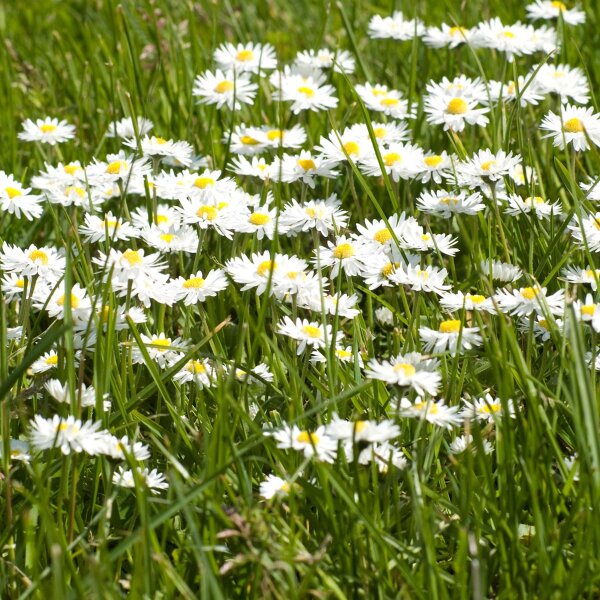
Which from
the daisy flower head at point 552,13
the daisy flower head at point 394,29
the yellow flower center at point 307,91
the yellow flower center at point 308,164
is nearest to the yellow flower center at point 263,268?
the yellow flower center at point 308,164

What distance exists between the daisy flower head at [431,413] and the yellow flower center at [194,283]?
0.60m

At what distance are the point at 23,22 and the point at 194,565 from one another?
4.23m

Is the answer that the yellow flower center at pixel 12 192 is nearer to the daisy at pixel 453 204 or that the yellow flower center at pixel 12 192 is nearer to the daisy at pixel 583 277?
the daisy at pixel 453 204

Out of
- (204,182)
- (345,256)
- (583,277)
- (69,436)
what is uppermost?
(204,182)

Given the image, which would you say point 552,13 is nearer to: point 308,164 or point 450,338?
point 308,164

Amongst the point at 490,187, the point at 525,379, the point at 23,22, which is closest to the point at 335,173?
the point at 490,187

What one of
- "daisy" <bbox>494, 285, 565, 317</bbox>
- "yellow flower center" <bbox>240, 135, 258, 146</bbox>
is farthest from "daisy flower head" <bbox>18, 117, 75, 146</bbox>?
"daisy" <bbox>494, 285, 565, 317</bbox>

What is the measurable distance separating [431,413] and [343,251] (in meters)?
0.59

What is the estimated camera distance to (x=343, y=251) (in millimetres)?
2334

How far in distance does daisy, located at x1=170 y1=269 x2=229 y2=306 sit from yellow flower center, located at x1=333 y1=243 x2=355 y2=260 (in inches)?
10.6

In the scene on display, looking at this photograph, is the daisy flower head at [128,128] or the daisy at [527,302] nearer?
the daisy at [527,302]

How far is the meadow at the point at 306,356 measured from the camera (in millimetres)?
1640

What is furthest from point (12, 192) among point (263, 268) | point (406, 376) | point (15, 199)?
point (406, 376)

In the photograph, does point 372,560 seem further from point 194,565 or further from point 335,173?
point 335,173
